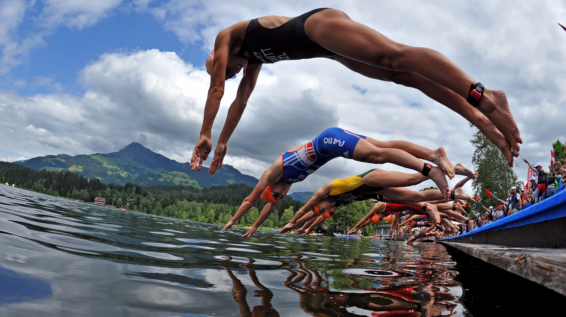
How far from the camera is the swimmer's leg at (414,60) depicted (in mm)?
2082

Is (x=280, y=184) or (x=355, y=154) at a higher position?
(x=355, y=154)

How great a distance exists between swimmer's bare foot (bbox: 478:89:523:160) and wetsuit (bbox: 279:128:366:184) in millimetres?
3073

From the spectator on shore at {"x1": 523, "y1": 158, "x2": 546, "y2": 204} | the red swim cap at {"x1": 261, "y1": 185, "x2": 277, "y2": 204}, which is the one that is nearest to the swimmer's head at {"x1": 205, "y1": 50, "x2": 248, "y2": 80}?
the red swim cap at {"x1": 261, "y1": 185, "x2": 277, "y2": 204}

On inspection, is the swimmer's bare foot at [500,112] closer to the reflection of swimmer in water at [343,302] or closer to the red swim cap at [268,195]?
→ the reflection of swimmer in water at [343,302]

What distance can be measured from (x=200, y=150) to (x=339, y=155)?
340 cm

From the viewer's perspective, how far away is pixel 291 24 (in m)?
2.70

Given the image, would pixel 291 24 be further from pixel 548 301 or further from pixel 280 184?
pixel 280 184

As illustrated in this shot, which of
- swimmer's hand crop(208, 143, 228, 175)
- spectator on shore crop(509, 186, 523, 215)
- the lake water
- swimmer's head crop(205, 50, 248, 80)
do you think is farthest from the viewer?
spectator on shore crop(509, 186, 523, 215)

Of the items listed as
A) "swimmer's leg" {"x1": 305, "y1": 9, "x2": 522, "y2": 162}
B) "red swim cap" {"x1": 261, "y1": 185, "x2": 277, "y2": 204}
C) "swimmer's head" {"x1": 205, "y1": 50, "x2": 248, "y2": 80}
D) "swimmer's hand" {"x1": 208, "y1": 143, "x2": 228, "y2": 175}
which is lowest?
"red swim cap" {"x1": 261, "y1": 185, "x2": 277, "y2": 204}

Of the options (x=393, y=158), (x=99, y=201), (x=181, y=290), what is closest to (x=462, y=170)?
(x=393, y=158)

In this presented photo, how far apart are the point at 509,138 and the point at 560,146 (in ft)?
149

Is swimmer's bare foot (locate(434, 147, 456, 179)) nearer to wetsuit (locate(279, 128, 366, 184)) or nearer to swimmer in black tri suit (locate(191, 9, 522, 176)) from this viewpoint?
wetsuit (locate(279, 128, 366, 184))

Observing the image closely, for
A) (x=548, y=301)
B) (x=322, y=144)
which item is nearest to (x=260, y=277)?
(x=548, y=301)

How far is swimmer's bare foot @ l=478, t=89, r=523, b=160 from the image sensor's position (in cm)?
211
